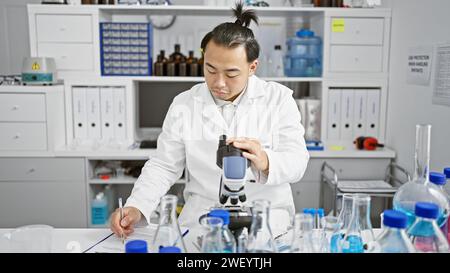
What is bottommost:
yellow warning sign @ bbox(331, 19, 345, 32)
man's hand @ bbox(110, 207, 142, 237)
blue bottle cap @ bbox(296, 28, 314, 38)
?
man's hand @ bbox(110, 207, 142, 237)

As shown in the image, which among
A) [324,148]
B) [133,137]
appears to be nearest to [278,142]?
[324,148]

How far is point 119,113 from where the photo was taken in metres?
2.88

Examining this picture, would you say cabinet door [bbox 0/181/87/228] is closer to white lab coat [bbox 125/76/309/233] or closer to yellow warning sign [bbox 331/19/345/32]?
white lab coat [bbox 125/76/309/233]

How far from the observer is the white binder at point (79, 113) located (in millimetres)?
2854

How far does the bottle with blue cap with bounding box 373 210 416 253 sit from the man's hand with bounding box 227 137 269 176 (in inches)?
18.6

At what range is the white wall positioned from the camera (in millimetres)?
2152

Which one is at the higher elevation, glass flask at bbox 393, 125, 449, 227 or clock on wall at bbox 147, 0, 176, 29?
clock on wall at bbox 147, 0, 176, 29

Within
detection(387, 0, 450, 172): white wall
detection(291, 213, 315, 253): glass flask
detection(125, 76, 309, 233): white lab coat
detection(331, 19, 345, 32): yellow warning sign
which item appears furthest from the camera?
detection(331, 19, 345, 32): yellow warning sign

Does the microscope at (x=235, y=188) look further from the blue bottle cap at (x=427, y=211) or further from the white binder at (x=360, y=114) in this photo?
the white binder at (x=360, y=114)

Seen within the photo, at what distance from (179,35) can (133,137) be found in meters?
0.86

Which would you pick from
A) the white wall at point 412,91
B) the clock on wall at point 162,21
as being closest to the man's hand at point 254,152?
the white wall at point 412,91

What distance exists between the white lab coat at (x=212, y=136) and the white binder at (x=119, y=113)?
3.99ft

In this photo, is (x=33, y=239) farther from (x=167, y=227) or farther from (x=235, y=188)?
(x=235, y=188)

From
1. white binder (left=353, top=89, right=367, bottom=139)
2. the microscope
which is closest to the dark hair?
the microscope
